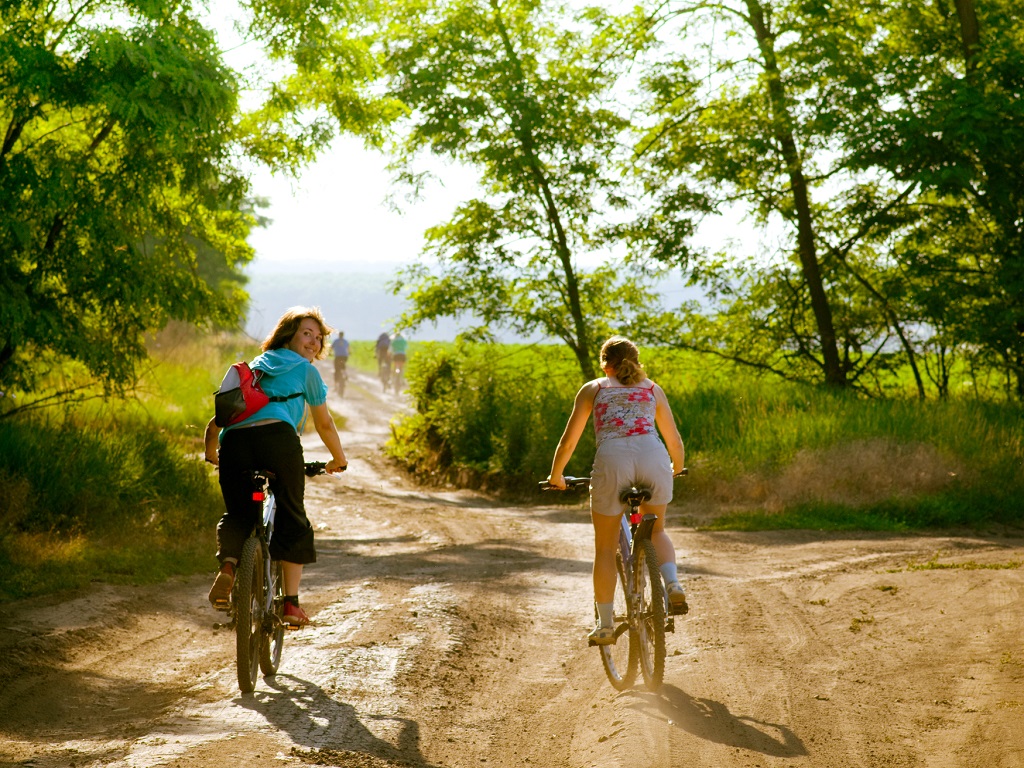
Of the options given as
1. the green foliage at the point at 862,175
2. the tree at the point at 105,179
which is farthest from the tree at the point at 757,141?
the tree at the point at 105,179

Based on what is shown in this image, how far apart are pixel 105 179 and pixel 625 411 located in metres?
8.57

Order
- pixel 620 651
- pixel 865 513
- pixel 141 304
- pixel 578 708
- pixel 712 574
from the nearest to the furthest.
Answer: pixel 578 708 < pixel 620 651 < pixel 712 574 < pixel 141 304 < pixel 865 513

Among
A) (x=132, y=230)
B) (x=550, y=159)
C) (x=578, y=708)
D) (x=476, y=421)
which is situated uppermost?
(x=550, y=159)

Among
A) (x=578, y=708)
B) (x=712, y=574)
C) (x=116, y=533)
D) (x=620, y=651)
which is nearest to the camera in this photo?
(x=578, y=708)

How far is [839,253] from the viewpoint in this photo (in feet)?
70.5

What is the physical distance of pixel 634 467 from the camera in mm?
6371

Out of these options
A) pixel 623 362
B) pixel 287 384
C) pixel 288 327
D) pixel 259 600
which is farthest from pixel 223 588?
pixel 623 362

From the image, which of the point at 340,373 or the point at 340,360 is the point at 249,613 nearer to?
the point at 340,360

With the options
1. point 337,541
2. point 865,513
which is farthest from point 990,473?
point 337,541

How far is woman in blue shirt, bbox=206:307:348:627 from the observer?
646 centimetres

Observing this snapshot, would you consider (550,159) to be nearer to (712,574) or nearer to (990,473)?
(990,473)

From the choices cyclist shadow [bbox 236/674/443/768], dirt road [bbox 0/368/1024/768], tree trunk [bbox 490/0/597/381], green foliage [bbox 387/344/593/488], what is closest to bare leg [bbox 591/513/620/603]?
dirt road [bbox 0/368/1024/768]

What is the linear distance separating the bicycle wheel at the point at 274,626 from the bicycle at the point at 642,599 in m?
1.77

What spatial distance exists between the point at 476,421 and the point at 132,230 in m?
9.40
